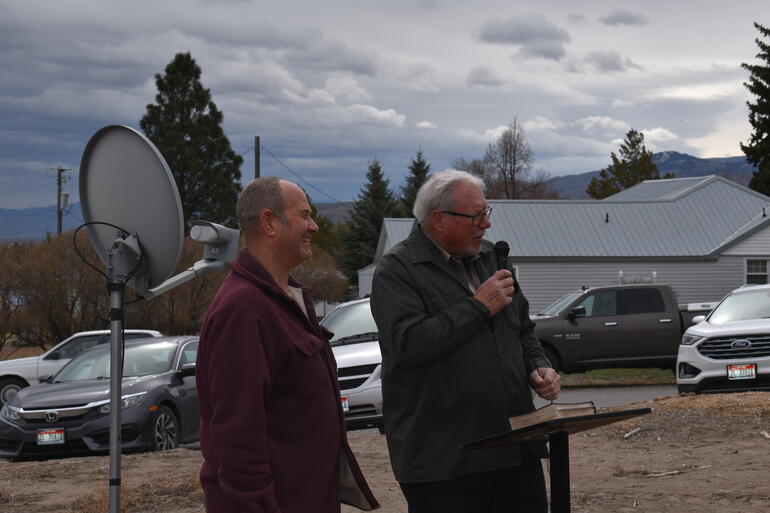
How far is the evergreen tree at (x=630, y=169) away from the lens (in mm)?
84250

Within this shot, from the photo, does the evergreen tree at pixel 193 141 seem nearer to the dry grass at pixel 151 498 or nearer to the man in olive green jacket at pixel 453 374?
the dry grass at pixel 151 498

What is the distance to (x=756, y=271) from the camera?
4409 centimetres

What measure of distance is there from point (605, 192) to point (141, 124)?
124 ft

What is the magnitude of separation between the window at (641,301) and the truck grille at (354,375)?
30.3 ft

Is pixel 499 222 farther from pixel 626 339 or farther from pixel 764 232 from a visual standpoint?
pixel 626 339

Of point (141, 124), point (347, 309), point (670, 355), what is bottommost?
point (670, 355)

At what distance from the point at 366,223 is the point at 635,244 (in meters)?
27.7

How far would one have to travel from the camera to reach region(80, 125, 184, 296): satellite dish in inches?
218

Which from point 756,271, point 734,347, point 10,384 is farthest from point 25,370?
point 756,271

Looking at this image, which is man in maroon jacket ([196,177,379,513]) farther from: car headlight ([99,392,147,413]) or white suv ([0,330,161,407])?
white suv ([0,330,161,407])

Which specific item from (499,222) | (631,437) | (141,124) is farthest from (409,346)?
(141,124)

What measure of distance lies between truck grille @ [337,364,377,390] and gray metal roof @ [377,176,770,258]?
3110 centimetres

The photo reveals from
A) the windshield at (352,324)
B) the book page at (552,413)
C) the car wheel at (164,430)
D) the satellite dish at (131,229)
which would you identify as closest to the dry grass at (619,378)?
the windshield at (352,324)

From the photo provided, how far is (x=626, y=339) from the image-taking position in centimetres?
2050
